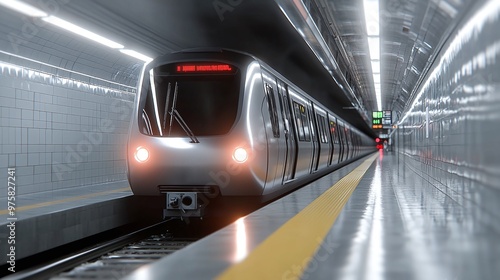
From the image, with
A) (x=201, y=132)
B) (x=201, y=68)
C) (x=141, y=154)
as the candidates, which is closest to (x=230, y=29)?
(x=201, y=68)

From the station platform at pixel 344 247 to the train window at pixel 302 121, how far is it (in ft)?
13.8

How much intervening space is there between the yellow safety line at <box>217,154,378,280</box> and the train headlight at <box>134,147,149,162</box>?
2.33 metres

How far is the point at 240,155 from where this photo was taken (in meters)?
7.98

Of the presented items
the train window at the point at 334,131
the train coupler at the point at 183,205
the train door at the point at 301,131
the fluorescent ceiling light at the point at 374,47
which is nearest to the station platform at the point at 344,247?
the train coupler at the point at 183,205

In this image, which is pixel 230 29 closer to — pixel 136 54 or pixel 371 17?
pixel 136 54

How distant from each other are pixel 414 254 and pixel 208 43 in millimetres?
12577

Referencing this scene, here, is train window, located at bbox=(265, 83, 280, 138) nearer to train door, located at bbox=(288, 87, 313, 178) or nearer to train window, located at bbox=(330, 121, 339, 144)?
train door, located at bbox=(288, 87, 313, 178)

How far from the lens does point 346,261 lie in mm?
4156

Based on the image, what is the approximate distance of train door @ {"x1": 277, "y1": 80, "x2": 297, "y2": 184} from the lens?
33.7ft

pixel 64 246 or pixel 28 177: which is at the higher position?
pixel 28 177

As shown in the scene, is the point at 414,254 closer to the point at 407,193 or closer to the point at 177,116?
the point at 177,116

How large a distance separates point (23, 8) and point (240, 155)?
158 inches

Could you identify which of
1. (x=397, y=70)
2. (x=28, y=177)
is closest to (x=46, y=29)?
(x=28, y=177)

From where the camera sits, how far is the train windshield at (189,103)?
27.0 feet
